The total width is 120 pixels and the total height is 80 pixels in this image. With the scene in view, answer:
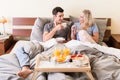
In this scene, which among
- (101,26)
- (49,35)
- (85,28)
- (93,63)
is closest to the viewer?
(93,63)

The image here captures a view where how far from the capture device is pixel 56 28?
3.07 meters

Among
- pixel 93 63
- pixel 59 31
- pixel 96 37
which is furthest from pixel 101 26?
pixel 93 63

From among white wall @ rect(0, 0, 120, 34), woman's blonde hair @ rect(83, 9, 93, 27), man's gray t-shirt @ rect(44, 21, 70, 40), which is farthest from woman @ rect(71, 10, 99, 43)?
white wall @ rect(0, 0, 120, 34)

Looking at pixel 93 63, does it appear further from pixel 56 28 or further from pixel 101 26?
pixel 101 26

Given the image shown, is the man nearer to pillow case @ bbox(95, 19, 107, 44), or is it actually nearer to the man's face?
the man's face

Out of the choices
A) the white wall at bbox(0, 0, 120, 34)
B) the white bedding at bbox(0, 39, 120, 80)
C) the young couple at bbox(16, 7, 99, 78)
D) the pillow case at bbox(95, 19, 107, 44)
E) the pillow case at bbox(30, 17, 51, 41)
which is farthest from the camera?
the white wall at bbox(0, 0, 120, 34)

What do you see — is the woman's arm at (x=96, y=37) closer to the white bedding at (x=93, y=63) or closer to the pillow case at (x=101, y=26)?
the pillow case at (x=101, y=26)

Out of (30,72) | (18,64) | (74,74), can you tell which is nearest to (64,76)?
(74,74)

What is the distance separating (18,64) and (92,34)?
1.23 metres

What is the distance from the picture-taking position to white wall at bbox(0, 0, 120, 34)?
3.47 m

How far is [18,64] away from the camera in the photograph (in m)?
2.46

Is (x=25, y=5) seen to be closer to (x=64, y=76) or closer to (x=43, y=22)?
(x=43, y=22)

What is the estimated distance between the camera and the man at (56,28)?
3.07 m

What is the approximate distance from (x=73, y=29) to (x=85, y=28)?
7.3 inches
